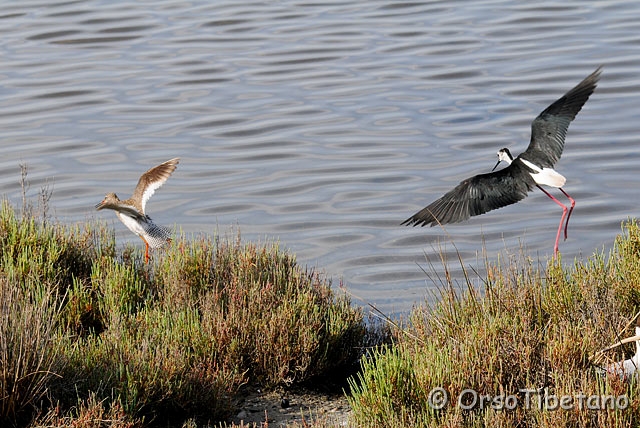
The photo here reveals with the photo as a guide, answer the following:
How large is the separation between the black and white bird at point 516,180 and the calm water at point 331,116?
1.22ft

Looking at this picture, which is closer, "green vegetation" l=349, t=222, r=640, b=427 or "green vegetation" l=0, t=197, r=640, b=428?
"green vegetation" l=349, t=222, r=640, b=427

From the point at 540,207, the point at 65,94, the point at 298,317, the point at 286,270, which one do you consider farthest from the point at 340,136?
the point at 298,317

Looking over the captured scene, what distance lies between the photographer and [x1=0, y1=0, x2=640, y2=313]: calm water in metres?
9.89

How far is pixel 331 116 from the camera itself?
13648 millimetres

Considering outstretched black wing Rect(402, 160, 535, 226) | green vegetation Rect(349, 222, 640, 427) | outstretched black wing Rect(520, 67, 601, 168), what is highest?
outstretched black wing Rect(520, 67, 601, 168)

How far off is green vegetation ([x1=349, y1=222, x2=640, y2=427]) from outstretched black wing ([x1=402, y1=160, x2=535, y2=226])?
1.01 metres

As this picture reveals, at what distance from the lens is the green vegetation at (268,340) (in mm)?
4797

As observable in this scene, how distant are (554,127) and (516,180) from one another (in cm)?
58

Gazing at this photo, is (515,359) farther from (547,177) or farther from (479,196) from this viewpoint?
(547,177)

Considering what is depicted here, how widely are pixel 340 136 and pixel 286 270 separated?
6125 millimetres

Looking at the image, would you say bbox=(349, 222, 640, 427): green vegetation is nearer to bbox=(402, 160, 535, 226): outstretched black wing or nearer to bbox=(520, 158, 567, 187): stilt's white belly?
bbox=(402, 160, 535, 226): outstretched black wing

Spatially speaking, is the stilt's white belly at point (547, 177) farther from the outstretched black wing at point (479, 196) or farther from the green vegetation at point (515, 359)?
the green vegetation at point (515, 359)

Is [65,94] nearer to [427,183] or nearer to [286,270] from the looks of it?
[427,183]

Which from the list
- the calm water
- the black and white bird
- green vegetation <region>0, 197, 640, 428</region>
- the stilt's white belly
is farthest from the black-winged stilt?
the stilt's white belly
